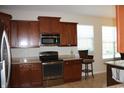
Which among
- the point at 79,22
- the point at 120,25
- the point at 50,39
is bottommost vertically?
the point at 120,25

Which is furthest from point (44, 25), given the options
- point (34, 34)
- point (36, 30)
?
point (34, 34)

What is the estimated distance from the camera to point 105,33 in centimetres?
730

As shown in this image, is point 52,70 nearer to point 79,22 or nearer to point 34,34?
point 34,34

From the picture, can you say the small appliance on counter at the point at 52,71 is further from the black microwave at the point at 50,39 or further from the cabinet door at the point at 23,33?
the cabinet door at the point at 23,33

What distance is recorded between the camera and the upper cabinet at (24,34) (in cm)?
500

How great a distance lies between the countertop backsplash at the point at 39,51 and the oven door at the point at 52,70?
2.38ft

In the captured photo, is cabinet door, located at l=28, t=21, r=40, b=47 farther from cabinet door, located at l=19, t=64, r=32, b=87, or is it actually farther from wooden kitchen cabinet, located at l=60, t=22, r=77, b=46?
wooden kitchen cabinet, located at l=60, t=22, r=77, b=46

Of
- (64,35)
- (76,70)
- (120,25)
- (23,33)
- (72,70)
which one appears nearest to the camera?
(120,25)

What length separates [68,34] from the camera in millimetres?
5836

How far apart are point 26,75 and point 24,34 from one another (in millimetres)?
1279

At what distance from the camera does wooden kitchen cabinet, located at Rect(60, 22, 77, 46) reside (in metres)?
5.73

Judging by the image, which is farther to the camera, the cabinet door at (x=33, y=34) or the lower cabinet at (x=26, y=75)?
the cabinet door at (x=33, y=34)

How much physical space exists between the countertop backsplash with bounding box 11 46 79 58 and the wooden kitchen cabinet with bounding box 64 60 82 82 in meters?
0.59

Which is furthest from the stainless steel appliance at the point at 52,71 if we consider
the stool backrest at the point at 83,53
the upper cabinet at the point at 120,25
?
the upper cabinet at the point at 120,25
